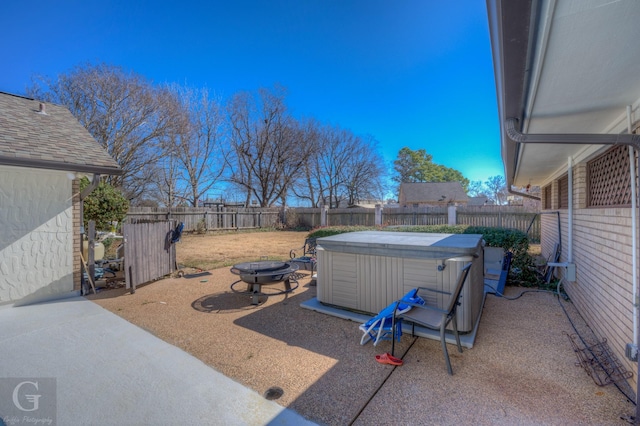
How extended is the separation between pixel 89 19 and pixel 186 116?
11.6m

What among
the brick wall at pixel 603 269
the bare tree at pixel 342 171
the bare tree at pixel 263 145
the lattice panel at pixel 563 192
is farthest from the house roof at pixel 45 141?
the bare tree at pixel 342 171

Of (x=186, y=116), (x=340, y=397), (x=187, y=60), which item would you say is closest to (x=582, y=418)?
(x=340, y=397)

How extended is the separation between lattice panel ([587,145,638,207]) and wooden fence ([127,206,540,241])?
691 cm

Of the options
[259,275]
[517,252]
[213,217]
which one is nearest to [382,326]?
[259,275]

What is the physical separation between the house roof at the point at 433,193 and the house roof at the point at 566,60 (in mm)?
26358

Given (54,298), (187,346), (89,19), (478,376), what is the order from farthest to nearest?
(89,19)
(54,298)
(187,346)
(478,376)

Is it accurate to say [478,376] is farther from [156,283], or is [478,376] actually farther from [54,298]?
[54,298]

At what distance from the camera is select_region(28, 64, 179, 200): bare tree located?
1445 centimetres

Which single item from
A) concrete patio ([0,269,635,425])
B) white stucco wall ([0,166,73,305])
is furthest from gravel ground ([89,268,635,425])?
white stucco wall ([0,166,73,305])

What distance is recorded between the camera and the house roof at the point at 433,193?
28094 mm

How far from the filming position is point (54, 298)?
492cm

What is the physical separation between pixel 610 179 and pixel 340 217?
580 inches

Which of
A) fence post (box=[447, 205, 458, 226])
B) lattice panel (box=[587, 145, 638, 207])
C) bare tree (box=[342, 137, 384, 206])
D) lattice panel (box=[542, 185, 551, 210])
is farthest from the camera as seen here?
bare tree (box=[342, 137, 384, 206])

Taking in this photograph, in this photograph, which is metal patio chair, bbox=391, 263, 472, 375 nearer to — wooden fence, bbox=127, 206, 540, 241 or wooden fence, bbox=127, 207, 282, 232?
wooden fence, bbox=127, 206, 540, 241
